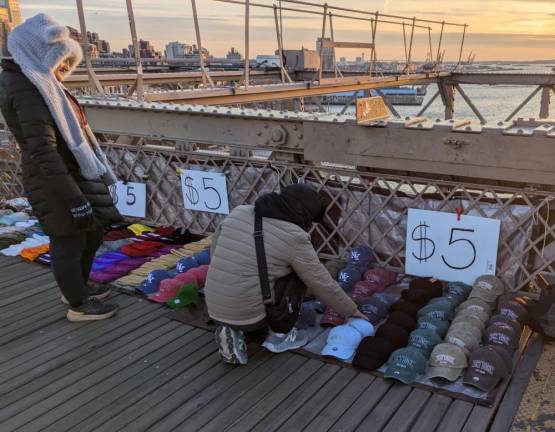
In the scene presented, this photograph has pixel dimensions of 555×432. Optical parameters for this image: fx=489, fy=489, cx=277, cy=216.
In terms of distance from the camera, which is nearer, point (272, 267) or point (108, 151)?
point (272, 267)

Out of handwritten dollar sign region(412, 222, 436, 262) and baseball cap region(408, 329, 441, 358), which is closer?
baseball cap region(408, 329, 441, 358)

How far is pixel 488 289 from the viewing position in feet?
9.90

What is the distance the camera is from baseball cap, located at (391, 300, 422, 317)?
2896mm

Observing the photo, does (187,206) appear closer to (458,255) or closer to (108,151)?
(108,151)

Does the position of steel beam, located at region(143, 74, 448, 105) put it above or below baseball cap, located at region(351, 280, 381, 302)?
above

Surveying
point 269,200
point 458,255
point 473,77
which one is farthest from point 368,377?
point 473,77

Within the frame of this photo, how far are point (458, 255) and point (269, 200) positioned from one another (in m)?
1.54

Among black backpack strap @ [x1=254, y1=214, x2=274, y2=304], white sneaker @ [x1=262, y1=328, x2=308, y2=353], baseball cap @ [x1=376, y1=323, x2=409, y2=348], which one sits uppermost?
black backpack strap @ [x1=254, y1=214, x2=274, y2=304]

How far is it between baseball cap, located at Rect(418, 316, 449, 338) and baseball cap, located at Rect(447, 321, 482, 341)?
4 cm

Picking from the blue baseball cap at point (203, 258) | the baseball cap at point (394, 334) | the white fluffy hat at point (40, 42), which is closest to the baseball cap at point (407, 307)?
the baseball cap at point (394, 334)

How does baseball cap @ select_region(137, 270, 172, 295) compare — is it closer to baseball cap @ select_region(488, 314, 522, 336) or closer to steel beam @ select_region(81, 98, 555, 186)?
steel beam @ select_region(81, 98, 555, 186)

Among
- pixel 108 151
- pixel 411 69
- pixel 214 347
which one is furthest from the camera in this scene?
pixel 411 69

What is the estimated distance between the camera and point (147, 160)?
15.3ft

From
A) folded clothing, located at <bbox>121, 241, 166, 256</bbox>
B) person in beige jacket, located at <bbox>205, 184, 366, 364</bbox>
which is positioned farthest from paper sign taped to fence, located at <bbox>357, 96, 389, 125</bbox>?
folded clothing, located at <bbox>121, 241, 166, 256</bbox>
